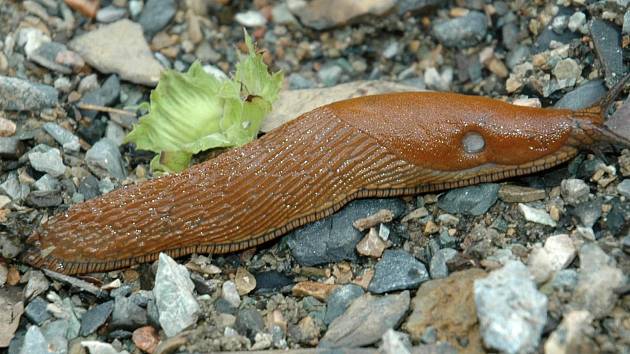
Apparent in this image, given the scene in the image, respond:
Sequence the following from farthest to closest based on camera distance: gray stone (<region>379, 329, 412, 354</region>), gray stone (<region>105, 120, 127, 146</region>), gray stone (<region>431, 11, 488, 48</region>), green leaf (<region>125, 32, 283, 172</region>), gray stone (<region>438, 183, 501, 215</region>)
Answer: gray stone (<region>431, 11, 488, 48</region>) < gray stone (<region>105, 120, 127, 146</region>) < green leaf (<region>125, 32, 283, 172</region>) < gray stone (<region>438, 183, 501, 215</region>) < gray stone (<region>379, 329, 412, 354</region>)

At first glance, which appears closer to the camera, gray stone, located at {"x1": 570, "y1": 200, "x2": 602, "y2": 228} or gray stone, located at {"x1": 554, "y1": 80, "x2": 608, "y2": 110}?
gray stone, located at {"x1": 570, "y1": 200, "x2": 602, "y2": 228}

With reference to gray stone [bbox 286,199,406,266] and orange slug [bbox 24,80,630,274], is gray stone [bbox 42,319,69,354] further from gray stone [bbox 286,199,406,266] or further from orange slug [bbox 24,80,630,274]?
gray stone [bbox 286,199,406,266]

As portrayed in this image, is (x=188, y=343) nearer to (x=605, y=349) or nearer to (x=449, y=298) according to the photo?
(x=449, y=298)

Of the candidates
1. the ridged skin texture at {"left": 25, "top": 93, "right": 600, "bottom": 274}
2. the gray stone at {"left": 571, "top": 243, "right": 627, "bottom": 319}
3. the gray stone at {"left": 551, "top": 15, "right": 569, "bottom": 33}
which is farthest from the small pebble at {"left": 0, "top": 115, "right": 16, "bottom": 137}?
the gray stone at {"left": 551, "top": 15, "right": 569, "bottom": 33}

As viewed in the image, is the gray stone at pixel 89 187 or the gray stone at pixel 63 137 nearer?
the gray stone at pixel 89 187

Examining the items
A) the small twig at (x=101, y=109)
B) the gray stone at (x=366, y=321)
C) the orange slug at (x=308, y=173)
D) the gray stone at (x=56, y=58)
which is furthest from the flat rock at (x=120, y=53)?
the gray stone at (x=366, y=321)

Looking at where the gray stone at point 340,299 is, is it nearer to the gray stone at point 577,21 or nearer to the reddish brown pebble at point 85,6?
the gray stone at point 577,21
